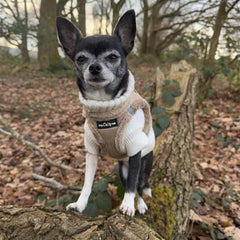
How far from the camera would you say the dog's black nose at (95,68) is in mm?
1784

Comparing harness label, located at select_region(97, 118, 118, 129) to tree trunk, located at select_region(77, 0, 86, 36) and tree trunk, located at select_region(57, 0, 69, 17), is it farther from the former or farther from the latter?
tree trunk, located at select_region(57, 0, 69, 17)

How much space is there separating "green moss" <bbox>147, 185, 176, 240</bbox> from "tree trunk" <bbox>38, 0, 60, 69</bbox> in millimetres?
8122

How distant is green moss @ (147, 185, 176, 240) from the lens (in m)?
2.05

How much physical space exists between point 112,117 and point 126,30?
67 cm

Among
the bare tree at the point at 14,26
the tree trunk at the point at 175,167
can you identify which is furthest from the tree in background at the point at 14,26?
the tree trunk at the point at 175,167

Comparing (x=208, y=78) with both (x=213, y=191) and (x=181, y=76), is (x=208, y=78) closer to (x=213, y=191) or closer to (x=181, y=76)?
(x=181, y=76)

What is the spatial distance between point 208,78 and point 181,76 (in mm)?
2718

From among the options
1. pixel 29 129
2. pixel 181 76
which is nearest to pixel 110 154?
pixel 181 76

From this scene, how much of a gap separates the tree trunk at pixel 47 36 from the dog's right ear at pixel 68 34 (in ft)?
25.0

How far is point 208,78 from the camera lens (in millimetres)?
6902

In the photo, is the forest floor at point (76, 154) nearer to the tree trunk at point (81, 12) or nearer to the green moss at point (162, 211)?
the green moss at point (162, 211)

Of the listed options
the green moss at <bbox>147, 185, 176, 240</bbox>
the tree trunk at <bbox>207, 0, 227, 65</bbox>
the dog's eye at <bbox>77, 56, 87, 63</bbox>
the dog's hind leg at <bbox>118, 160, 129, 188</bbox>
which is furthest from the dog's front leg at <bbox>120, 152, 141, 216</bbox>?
the tree trunk at <bbox>207, 0, 227, 65</bbox>

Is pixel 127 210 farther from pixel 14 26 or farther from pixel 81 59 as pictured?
pixel 14 26

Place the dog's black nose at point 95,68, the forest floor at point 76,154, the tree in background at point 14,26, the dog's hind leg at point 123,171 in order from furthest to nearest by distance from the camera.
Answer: the tree in background at point 14,26 → the forest floor at point 76,154 → the dog's hind leg at point 123,171 → the dog's black nose at point 95,68
